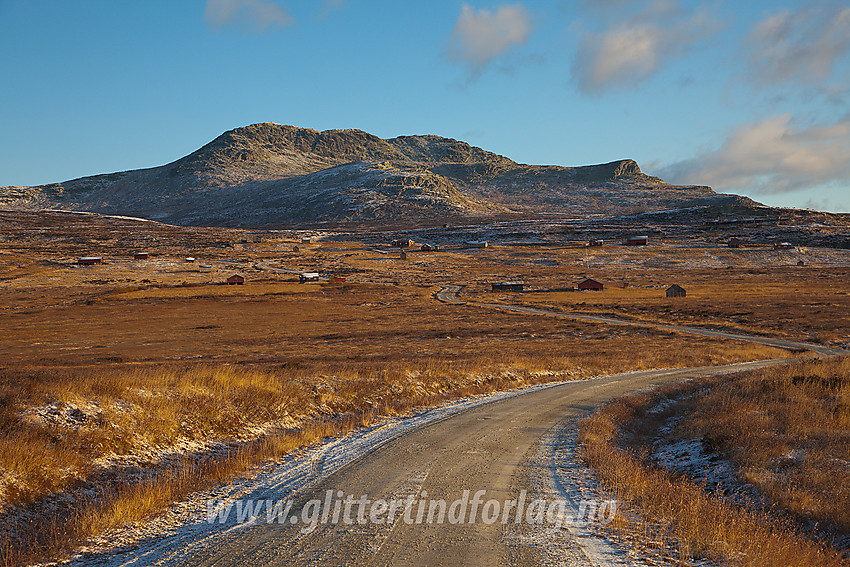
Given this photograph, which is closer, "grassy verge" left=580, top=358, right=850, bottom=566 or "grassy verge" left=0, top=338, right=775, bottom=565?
"grassy verge" left=580, top=358, right=850, bottom=566

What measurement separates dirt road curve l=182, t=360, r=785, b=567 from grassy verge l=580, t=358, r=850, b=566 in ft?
5.59

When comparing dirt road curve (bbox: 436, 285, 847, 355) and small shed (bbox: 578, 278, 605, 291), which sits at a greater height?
small shed (bbox: 578, 278, 605, 291)

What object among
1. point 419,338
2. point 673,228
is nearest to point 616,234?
point 673,228

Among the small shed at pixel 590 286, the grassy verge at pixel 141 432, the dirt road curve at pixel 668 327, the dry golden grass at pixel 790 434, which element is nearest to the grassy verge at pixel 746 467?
the dry golden grass at pixel 790 434

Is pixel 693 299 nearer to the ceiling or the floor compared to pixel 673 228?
nearer to the floor

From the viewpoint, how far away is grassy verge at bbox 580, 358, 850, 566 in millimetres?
7816

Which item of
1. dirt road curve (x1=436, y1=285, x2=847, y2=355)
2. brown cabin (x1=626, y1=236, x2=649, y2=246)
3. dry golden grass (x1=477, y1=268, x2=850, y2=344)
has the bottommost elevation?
dirt road curve (x1=436, y1=285, x2=847, y2=355)

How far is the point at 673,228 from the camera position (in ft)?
639

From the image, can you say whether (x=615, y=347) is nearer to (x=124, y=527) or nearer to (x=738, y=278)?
(x=124, y=527)

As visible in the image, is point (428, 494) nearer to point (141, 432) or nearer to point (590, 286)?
point (141, 432)

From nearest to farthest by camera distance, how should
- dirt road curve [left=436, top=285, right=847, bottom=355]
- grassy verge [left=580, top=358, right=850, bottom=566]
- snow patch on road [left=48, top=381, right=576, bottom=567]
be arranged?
snow patch on road [left=48, top=381, right=576, bottom=567] < grassy verge [left=580, top=358, right=850, bottom=566] < dirt road curve [left=436, top=285, right=847, bottom=355]

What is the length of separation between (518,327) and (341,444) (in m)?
46.5

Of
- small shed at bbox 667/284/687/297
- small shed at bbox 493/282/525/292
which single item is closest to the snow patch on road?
small shed at bbox 667/284/687/297

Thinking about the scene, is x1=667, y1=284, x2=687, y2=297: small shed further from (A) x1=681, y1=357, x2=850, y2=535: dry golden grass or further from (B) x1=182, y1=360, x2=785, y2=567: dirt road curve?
(B) x1=182, y1=360, x2=785, y2=567: dirt road curve
